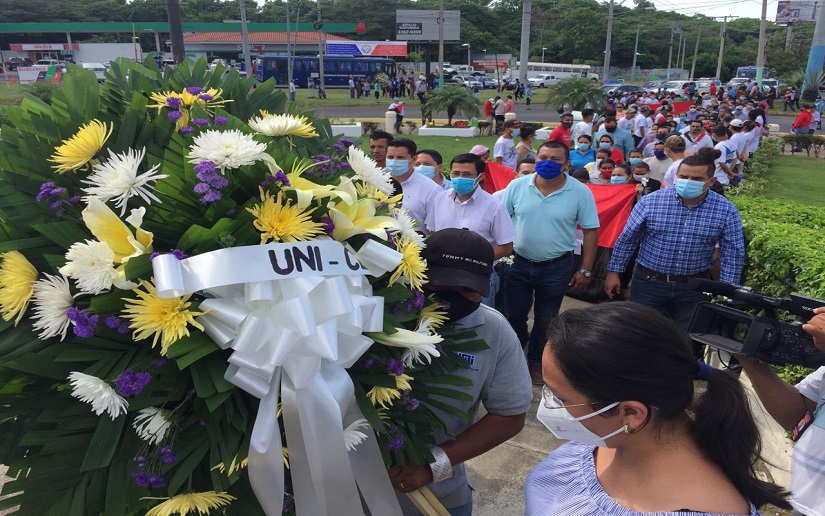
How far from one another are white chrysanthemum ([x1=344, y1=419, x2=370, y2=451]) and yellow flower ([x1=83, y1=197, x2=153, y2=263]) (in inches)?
25.2

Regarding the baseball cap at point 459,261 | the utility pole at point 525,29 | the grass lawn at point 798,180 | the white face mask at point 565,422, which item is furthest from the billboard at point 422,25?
the white face mask at point 565,422

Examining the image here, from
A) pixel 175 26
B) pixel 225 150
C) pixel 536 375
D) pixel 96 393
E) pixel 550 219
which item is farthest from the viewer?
pixel 175 26

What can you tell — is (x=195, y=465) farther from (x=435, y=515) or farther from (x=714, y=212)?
(x=714, y=212)

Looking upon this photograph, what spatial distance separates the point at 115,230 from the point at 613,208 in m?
5.77

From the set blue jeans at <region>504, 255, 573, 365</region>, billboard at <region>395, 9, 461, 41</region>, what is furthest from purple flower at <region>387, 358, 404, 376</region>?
billboard at <region>395, 9, 461, 41</region>

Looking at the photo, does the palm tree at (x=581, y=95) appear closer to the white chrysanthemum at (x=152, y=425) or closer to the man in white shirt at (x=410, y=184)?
the man in white shirt at (x=410, y=184)

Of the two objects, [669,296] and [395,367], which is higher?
[395,367]

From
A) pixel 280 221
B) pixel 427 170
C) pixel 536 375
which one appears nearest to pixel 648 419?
pixel 280 221

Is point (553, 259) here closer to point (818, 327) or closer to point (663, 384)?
point (818, 327)

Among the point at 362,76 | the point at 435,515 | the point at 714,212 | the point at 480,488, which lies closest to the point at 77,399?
the point at 435,515

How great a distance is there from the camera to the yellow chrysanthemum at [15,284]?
1364 mm

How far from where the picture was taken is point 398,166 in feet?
17.2

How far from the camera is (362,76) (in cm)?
4197

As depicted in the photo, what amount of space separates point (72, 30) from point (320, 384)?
2777 inches
